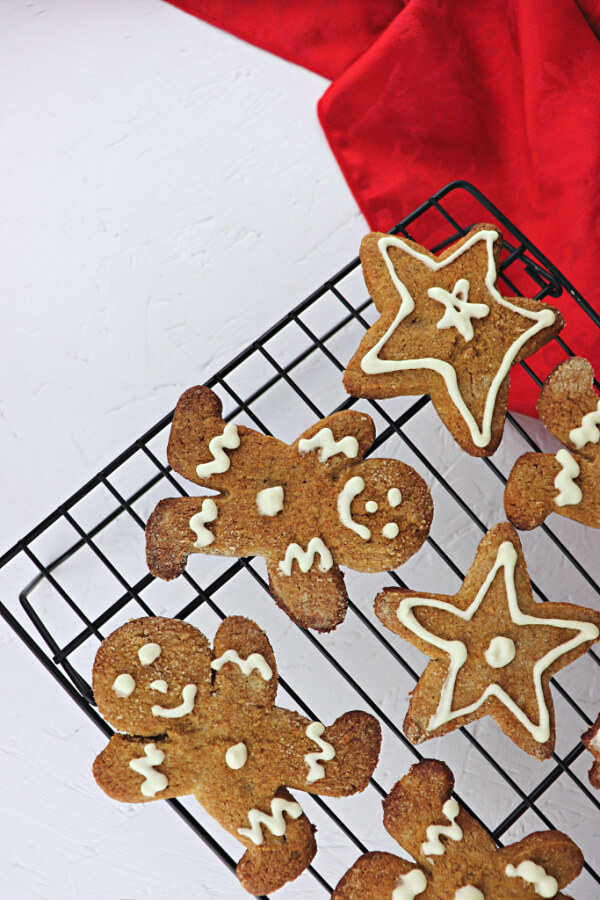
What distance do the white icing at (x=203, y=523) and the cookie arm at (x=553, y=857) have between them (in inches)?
25.4

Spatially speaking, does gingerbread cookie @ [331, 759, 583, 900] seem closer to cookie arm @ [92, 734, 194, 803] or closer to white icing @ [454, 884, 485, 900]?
white icing @ [454, 884, 485, 900]

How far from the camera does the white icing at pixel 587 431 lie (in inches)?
49.1

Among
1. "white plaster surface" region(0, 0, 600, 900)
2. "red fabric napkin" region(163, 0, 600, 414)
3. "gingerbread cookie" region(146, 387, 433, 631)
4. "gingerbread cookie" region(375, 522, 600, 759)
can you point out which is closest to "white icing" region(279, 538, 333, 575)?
"gingerbread cookie" region(146, 387, 433, 631)

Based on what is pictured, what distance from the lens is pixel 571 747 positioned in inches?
59.8

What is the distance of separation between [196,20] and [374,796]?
1590 mm

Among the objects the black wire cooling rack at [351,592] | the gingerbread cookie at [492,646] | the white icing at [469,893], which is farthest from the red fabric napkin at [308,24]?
the white icing at [469,893]

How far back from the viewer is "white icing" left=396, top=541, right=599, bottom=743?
1.21 meters

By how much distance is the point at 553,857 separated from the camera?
1.20m

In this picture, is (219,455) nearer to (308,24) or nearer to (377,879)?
(377,879)

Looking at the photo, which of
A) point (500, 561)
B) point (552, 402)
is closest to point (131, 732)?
point (500, 561)

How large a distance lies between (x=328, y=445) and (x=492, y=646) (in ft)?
1.30

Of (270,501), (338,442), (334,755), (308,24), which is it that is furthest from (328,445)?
(308,24)

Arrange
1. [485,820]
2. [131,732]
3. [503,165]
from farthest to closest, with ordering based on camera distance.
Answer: [503,165]
[485,820]
[131,732]

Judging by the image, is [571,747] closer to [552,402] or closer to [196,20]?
[552,402]
